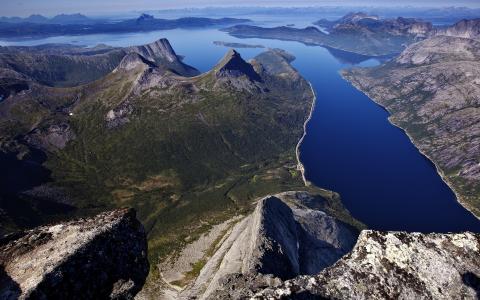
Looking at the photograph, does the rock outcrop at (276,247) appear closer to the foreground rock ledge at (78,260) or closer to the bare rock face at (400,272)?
the foreground rock ledge at (78,260)

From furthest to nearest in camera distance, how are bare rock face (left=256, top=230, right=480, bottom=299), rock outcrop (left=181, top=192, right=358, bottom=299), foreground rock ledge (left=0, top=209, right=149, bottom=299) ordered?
1. rock outcrop (left=181, top=192, right=358, bottom=299)
2. foreground rock ledge (left=0, top=209, right=149, bottom=299)
3. bare rock face (left=256, top=230, right=480, bottom=299)

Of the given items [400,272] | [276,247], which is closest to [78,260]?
[400,272]

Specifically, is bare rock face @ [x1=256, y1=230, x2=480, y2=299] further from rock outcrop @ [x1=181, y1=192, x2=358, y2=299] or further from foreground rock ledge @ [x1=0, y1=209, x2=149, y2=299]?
rock outcrop @ [x1=181, y1=192, x2=358, y2=299]

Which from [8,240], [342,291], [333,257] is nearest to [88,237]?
[8,240]

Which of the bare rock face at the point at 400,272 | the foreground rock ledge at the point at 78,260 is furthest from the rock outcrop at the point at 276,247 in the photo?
the bare rock face at the point at 400,272

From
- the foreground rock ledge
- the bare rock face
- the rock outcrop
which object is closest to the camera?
the bare rock face

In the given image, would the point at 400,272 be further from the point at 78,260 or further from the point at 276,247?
the point at 276,247

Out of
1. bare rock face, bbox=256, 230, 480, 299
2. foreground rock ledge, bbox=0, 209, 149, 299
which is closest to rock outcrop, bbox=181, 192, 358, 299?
foreground rock ledge, bbox=0, 209, 149, 299

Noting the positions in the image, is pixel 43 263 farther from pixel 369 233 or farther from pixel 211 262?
pixel 211 262
